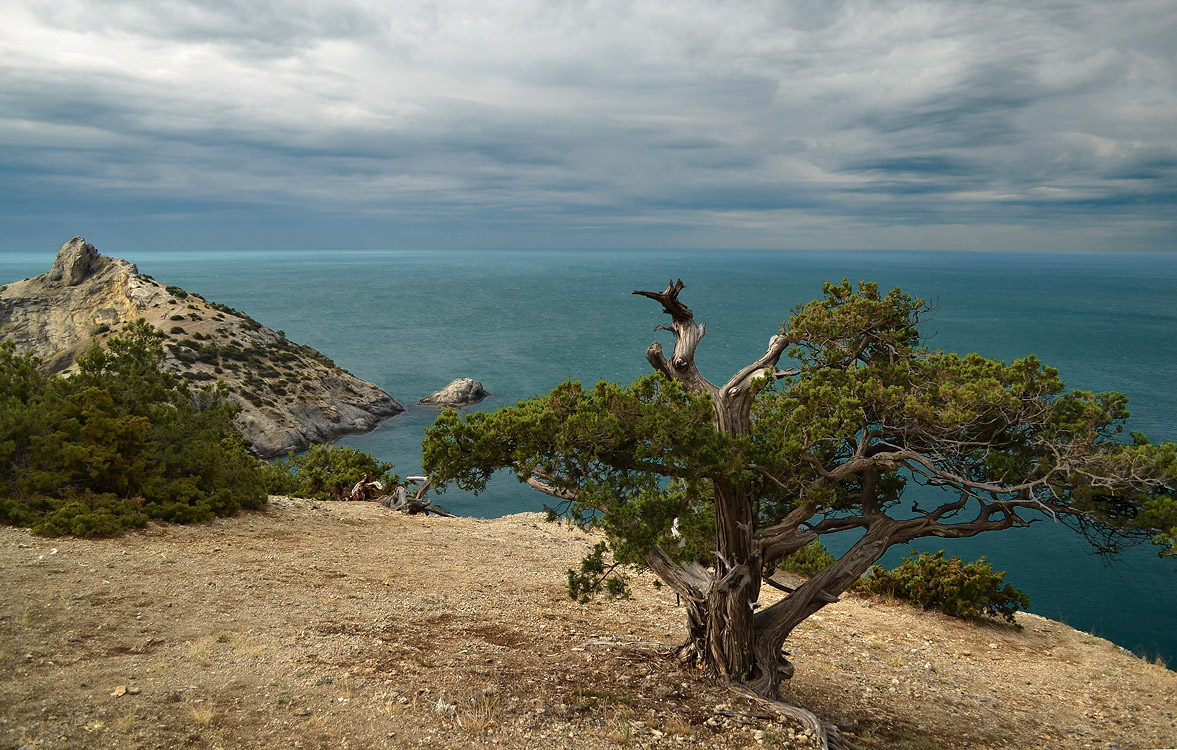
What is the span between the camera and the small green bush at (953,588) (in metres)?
19.7

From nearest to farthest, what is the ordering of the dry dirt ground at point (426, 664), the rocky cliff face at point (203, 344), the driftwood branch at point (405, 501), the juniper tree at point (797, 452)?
the dry dirt ground at point (426, 664) → the juniper tree at point (797, 452) → the driftwood branch at point (405, 501) → the rocky cliff face at point (203, 344)

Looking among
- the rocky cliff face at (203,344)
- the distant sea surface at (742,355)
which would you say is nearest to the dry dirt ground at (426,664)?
the distant sea surface at (742,355)

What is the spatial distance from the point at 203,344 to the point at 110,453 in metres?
52.0

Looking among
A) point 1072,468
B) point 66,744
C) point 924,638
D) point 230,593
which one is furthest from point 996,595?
point 66,744

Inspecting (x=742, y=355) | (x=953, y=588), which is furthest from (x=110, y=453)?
(x=742, y=355)

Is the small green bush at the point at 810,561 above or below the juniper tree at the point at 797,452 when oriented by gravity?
below

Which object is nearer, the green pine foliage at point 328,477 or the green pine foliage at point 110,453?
the green pine foliage at point 110,453

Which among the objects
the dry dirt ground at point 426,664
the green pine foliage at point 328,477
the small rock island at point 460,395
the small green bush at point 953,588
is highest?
the dry dirt ground at point 426,664

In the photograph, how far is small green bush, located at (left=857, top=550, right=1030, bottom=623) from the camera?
1966 centimetres

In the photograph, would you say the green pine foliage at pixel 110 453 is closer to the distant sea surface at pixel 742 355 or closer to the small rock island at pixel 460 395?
the distant sea surface at pixel 742 355

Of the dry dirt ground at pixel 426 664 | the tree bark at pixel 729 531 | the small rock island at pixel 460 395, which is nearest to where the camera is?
the dry dirt ground at pixel 426 664

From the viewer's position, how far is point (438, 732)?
8.68 m

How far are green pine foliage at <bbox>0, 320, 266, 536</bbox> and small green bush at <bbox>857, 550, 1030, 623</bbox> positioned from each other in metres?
19.5

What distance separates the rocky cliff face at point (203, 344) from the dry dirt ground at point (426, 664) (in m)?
38.7
